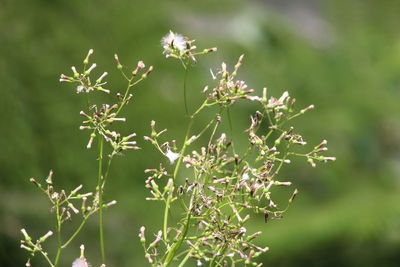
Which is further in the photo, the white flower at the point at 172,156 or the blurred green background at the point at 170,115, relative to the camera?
the blurred green background at the point at 170,115

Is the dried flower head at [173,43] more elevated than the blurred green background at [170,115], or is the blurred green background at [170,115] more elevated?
the blurred green background at [170,115]

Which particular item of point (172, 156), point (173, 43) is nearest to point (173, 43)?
point (173, 43)

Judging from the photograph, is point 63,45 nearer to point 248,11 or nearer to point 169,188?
point 248,11

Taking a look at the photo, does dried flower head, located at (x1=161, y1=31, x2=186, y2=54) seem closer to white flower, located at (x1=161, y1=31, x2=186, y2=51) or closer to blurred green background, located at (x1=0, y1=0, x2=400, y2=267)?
white flower, located at (x1=161, y1=31, x2=186, y2=51)

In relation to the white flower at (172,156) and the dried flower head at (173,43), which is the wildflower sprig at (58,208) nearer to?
the white flower at (172,156)

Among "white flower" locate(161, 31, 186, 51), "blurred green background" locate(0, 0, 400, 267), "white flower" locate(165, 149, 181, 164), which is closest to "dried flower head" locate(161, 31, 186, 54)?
"white flower" locate(161, 31, 186, 51)

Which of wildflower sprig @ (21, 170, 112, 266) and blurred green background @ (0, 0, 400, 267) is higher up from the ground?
blurred green background @ (0, 0, 400, 267)

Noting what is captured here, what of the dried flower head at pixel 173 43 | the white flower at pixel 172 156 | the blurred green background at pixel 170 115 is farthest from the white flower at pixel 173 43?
the blurred green background at pixel 170 115

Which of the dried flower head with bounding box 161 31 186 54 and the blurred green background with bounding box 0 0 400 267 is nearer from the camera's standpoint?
the dried flower head with bounding box 161 31 186 54

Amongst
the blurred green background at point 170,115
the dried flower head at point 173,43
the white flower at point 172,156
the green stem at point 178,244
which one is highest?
the blurred green background at point 170,115
